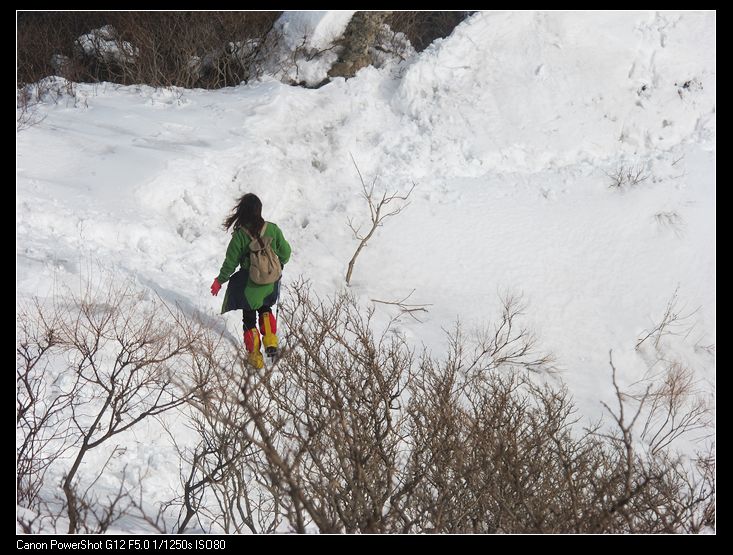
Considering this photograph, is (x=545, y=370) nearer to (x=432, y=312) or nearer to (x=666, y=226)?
(x=432, y=312)

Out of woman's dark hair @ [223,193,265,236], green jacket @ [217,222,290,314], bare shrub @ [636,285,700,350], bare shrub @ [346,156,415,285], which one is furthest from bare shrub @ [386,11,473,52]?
woman's dark hair @ [223,193,265,236]

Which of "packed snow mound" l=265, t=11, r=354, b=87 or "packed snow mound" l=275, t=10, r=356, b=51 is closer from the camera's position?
"packed snow mound" l=265, t=11, r=354, b=87

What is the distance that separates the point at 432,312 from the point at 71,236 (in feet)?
15.8

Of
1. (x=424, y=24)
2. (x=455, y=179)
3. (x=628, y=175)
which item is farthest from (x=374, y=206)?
(x=424, y=24)

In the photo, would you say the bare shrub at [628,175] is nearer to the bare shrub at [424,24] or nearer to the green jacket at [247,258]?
the bare shrub at [424,24]

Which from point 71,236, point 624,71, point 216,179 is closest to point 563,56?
point 624,71

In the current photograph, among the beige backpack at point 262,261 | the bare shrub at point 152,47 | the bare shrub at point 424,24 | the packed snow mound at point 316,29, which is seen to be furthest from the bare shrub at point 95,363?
the bare shrub at point 424,24

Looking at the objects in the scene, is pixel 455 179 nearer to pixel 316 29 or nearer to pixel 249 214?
pixel 316 29

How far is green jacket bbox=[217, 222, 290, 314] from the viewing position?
496 cm

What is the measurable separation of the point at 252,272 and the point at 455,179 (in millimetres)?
6183

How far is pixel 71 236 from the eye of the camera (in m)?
7.19

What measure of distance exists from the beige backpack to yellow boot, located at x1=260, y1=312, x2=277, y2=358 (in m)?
0.41

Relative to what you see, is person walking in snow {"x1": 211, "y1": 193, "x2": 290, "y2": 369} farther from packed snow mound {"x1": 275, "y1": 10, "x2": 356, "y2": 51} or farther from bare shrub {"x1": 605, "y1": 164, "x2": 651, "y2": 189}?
packed snow mound {"x1": 275, "y1": 10, "x2": 356, "y2": 51}

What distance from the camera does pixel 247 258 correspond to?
5078mm
